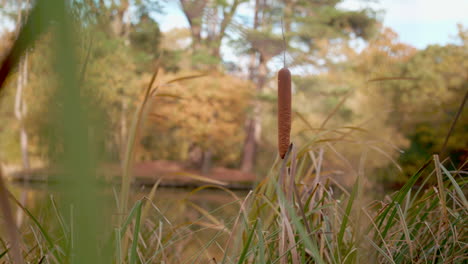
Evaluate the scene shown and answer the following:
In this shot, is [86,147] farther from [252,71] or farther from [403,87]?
[252,71]

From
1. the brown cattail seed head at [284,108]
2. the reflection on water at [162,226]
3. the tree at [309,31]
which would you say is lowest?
the reflection on water at [162,226]

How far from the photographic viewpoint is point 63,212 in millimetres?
80

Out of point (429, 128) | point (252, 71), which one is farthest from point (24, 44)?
point (252, 71)

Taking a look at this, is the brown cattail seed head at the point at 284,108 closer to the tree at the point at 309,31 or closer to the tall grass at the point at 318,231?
the tall grass at the point at 318,231

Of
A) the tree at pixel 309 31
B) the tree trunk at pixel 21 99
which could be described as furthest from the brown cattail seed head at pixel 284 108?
the tree at pixel 309 31

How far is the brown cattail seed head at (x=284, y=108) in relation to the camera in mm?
253

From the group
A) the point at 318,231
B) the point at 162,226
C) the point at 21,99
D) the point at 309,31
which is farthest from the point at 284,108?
the point at 309,31

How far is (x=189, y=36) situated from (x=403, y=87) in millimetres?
6231

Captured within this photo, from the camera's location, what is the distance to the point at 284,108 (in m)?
0.26

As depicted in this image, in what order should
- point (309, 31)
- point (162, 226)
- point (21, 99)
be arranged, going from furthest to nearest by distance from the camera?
point (309, 31), point (21, 99), point (162, 226)

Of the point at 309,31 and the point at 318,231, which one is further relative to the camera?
the point at 309,31

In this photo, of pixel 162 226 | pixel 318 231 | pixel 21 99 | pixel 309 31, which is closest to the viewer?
pixel 318 231

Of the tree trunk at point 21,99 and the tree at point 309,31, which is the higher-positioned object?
the tree at point 309,31

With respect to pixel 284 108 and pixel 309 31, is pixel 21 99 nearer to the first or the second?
pixel 284 108
